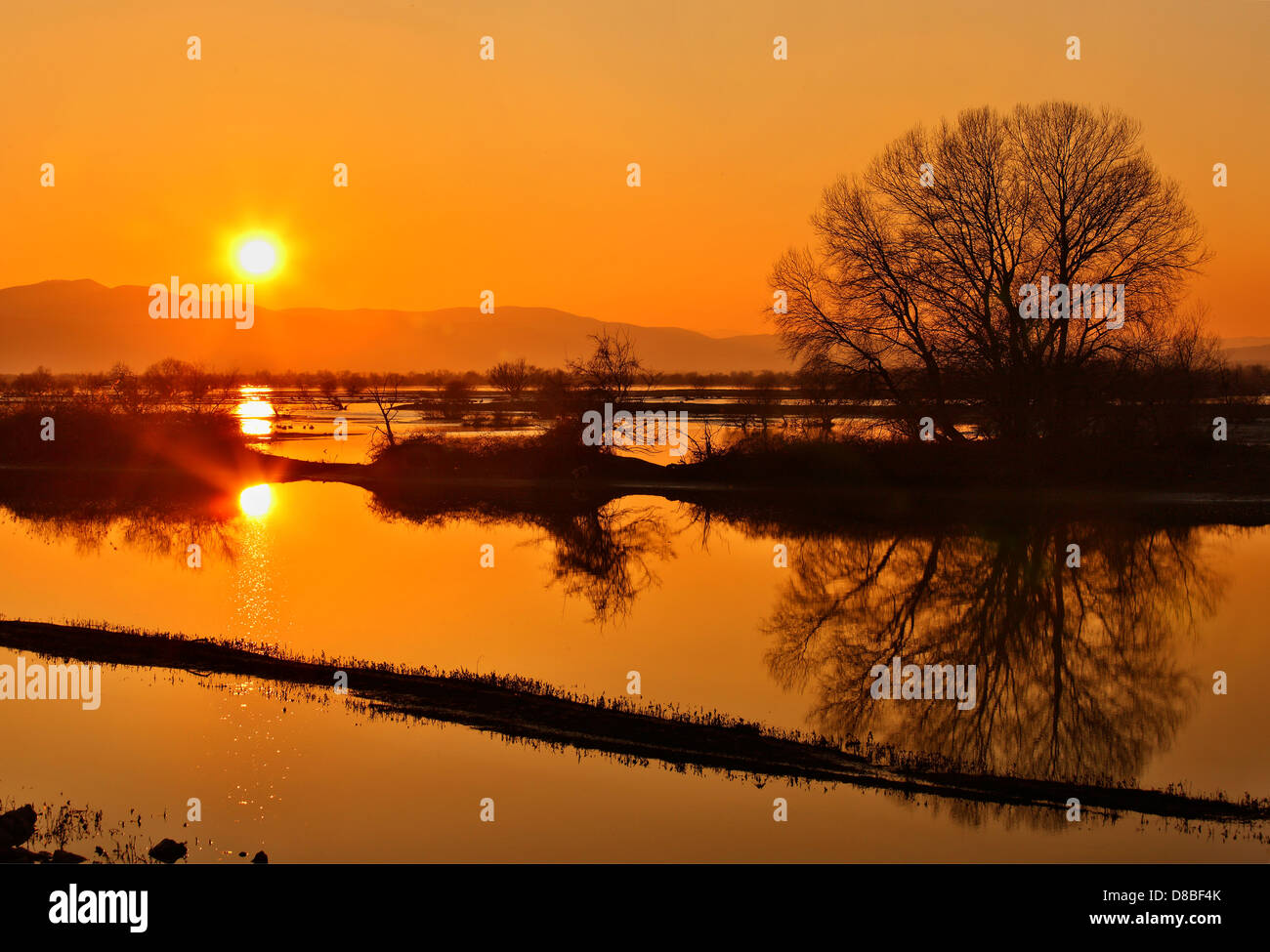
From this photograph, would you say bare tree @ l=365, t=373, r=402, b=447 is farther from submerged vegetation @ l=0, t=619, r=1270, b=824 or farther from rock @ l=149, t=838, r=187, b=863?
rock @ l=149, t=838, r=187, b=863

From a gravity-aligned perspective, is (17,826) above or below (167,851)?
above

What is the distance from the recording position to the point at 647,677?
13.9 m

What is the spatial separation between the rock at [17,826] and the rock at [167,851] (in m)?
1.11

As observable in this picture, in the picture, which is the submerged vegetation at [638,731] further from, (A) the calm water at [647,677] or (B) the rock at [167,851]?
(B) the rock at [167,851]

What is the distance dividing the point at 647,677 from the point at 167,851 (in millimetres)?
6367

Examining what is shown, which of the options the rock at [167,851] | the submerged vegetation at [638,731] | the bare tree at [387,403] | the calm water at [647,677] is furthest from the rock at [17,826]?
the bare tree at [387,403]

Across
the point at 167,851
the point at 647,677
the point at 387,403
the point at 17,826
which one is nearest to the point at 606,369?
the point at 647,677

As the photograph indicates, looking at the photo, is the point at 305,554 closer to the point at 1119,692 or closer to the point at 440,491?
the point at 440,491

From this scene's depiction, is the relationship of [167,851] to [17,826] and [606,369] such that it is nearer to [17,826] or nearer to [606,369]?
[17,826]

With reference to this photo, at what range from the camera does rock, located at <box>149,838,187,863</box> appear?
877 centimetres

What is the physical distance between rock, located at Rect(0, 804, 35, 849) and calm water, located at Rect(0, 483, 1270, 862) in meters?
0.59

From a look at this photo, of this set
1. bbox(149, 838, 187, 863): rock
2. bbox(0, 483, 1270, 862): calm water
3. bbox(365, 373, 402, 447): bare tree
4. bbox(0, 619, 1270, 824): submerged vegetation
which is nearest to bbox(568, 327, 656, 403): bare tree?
bbox(365, 373, 402, 447): bare tree

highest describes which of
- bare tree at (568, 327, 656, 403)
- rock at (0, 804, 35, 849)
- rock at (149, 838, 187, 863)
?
bare tree at (568, 327, 656, 403)
